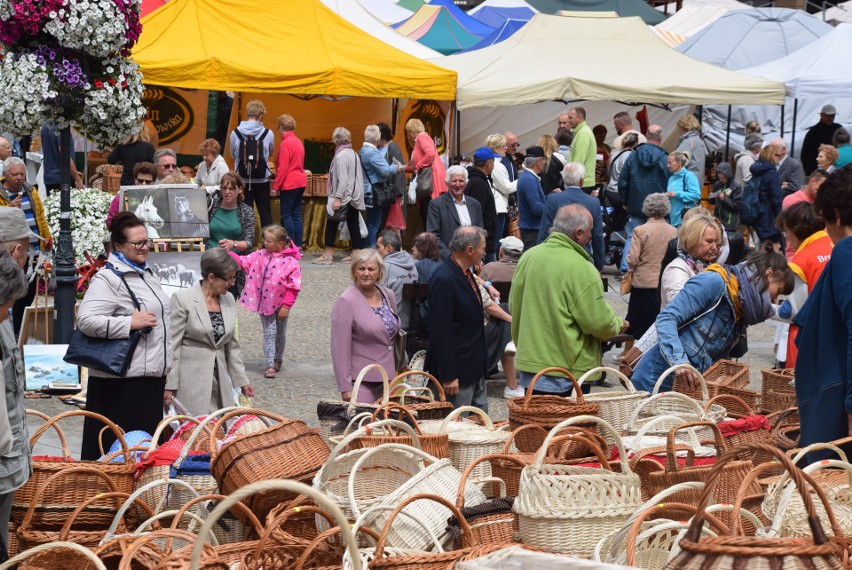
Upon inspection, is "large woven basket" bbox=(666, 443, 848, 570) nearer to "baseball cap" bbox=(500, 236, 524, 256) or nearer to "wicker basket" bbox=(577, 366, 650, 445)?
"wicker basket" bbox=(577, 366, 650, 445)

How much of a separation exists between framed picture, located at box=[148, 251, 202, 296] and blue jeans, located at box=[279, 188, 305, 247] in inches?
254

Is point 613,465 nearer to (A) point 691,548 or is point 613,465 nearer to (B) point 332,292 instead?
(A) point 691,548

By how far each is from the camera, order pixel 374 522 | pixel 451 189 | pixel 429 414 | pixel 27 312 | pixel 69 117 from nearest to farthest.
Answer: pixel 374 522, pixel 429 414, pixel 69 117, pixel 27 312, pixel 451 189

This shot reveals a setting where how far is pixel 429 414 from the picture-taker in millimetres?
6848

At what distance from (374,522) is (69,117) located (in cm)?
623

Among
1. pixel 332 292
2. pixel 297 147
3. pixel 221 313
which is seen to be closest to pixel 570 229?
pixel 221 313

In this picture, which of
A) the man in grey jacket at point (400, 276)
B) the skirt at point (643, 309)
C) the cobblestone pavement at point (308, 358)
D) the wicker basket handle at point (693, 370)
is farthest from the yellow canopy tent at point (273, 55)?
the wicker basket handle at point (693, 370)

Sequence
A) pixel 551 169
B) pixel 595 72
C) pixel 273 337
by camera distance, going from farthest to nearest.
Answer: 1. pixel 595 72
2. pixel 551 169
3. pixel 273 337

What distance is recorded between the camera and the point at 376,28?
21.5 meters

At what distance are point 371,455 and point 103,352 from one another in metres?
2.44

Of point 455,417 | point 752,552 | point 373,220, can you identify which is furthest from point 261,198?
point 752,552

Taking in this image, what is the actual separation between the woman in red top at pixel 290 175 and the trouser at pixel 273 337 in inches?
229

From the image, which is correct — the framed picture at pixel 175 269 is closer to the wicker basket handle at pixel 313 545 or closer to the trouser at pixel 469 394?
the trouser at pixel 469 394

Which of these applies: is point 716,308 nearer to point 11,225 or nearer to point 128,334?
point 128,334
